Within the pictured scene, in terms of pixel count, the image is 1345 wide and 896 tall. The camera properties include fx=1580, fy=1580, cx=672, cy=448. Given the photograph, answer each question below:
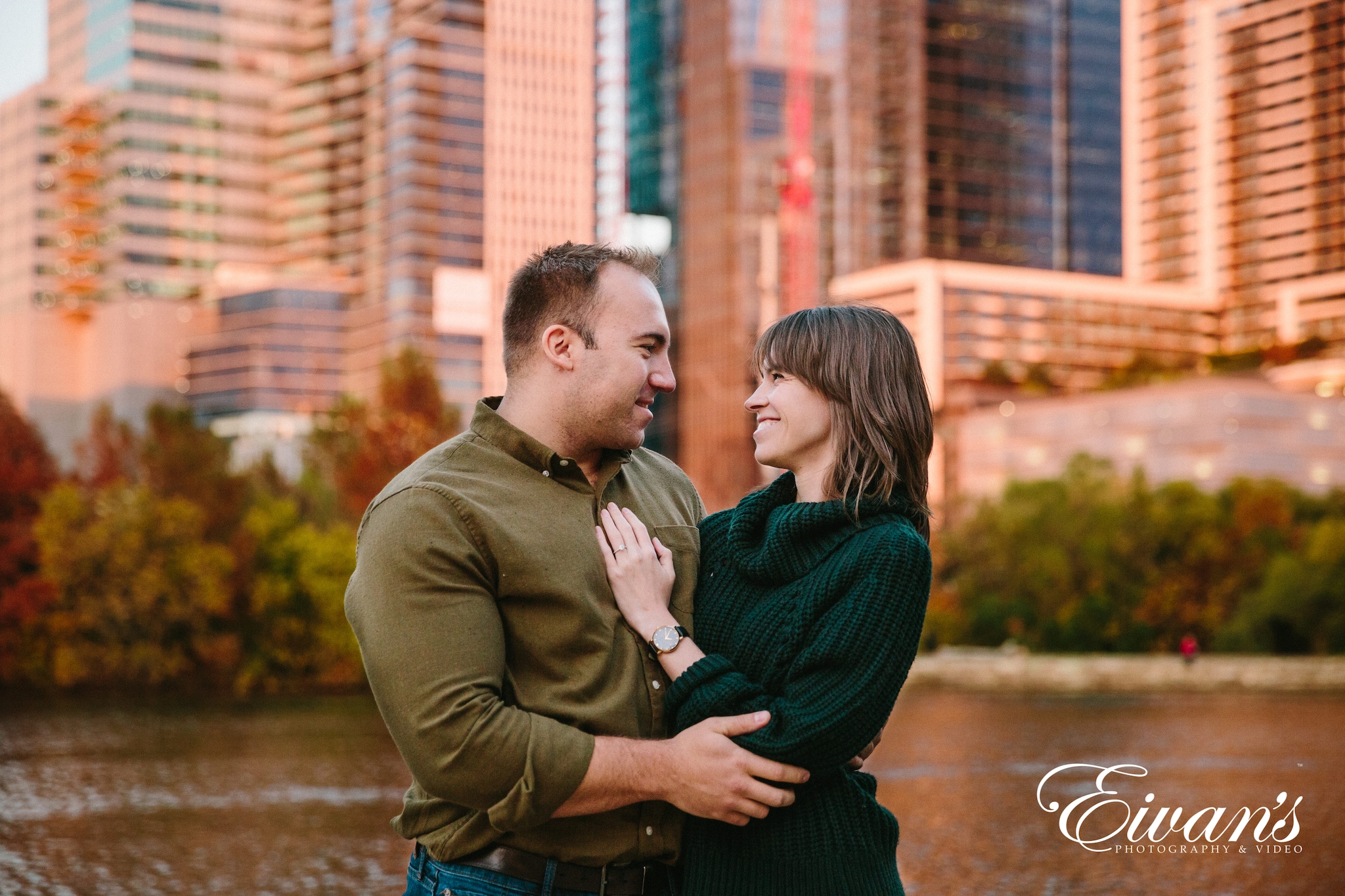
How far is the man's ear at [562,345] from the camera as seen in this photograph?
3.73m

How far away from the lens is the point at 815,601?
354 cm

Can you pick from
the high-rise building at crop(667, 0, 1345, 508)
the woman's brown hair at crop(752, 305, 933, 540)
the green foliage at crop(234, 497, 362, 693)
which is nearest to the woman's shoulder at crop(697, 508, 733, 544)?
the woman's brown hair at crop(752, 305, 933, 540)

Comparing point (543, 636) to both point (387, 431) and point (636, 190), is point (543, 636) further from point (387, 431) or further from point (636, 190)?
point (636, 190)

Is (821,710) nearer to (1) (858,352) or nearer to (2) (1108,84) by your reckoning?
(1) (858,352)

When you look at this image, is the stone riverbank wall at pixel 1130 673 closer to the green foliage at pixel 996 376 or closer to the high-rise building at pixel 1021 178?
the green foliage at pixel 996 376

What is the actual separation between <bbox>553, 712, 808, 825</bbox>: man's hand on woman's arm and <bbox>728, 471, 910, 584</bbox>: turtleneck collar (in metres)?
0.44

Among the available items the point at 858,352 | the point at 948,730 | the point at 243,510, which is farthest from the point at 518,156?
the point at 858,352

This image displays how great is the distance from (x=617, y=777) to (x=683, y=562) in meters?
0.75

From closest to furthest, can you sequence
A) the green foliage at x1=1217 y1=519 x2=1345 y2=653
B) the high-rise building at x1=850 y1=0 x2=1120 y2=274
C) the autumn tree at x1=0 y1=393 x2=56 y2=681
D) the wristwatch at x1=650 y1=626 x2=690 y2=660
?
the wristwatch at x1=650 y1=626 x2=690 y2=660
the autumn tree at x1=0 y1=393 x2=56 y2=681
the green foliage at x1=1217 y1=519 x2=1345 y2=653
the high-rise building at x1=850 y1=0 x2=1120 y2=274

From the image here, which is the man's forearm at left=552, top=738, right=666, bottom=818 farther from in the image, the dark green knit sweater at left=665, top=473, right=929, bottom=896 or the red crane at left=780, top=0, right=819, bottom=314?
the red crane at left=780, top=0, right=819, bottom=314

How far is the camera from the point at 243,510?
47688 millimetres

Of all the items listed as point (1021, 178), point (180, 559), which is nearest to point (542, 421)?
point (180, 559)

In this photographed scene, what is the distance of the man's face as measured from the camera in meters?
3.72

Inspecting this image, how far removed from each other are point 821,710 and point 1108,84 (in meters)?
175
